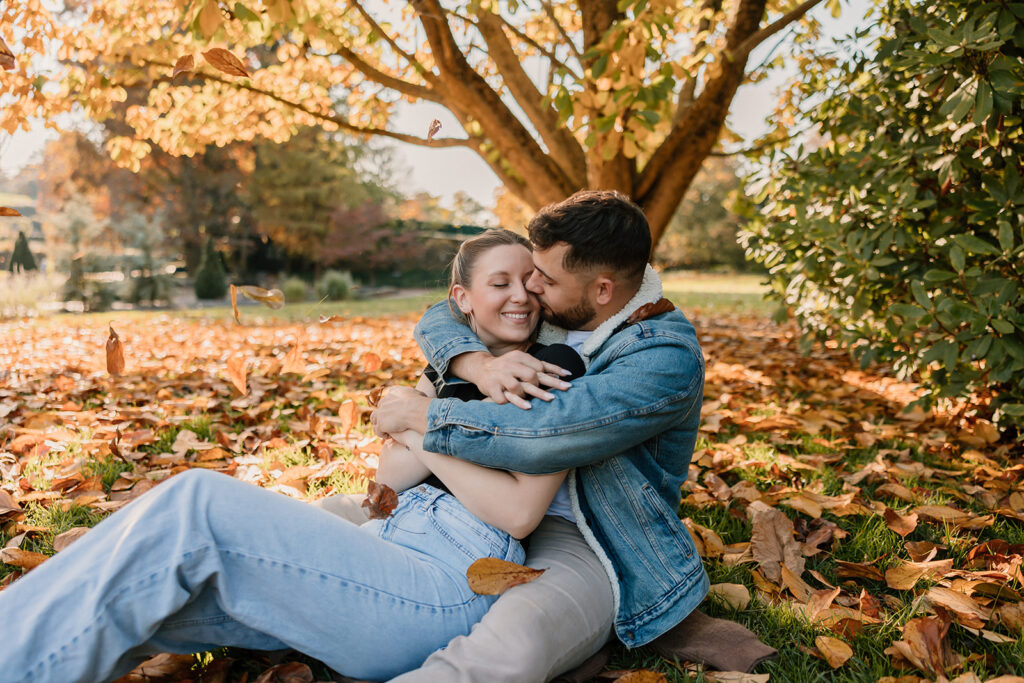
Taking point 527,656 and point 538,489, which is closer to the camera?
point 527,656

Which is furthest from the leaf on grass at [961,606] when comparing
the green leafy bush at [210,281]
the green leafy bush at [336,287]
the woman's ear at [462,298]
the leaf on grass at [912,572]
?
the green leafy bush at [210,281]

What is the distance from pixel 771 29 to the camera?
478cm

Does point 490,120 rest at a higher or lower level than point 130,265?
higher

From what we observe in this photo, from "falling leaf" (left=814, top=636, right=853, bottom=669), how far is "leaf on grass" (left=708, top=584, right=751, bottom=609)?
0.91 ft

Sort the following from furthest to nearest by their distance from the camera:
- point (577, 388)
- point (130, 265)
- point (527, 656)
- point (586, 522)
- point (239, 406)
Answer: point (130, 265), point (239, 406), point (586, 522), point (577, 388), point (527, 656)

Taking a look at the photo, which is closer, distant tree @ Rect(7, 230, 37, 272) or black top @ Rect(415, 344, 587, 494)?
black top @ Rect(415, 344, 587, 494)

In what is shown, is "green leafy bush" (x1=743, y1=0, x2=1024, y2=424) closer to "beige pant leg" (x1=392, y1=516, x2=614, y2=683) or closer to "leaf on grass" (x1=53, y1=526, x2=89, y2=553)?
"beige pant leg" (x1=392, y1=516, x2=614, y2=683)

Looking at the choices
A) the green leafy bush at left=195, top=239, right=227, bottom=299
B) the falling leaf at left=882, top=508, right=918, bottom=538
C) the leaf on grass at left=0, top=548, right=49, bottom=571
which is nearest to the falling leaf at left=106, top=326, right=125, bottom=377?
the leaf on grass at left=0, top=548, right=49, bottom=571

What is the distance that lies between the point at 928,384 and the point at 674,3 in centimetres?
233

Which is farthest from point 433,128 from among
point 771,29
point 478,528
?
point 771,29

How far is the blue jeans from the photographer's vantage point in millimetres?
1304

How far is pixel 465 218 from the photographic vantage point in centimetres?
3197

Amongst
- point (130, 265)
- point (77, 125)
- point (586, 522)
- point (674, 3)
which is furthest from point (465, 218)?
point (586, 522)

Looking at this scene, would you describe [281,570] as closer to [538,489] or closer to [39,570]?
[39,570]
